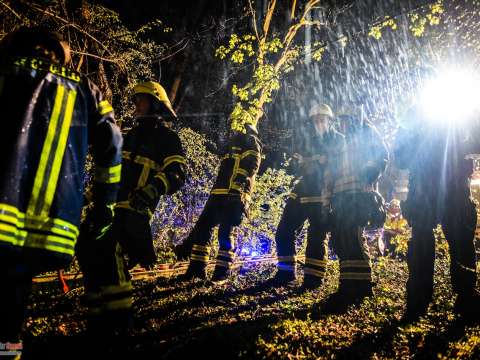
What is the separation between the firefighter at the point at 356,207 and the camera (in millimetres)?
4102

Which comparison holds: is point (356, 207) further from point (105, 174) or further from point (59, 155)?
point (59, 155)

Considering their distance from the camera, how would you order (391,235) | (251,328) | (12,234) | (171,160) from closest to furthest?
(12,234)
(251,328)
(171,160)
(391,235)

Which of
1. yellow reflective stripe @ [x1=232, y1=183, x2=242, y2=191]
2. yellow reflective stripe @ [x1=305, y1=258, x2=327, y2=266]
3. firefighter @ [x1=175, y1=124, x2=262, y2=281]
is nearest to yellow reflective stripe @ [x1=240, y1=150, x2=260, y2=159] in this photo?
firefighter @ [x1=175, y1=124, x2=262, y2=281]

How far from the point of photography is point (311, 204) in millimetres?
5227

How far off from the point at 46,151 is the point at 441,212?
370cm

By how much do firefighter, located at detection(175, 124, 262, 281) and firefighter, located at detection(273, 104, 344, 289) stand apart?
0.74 metres

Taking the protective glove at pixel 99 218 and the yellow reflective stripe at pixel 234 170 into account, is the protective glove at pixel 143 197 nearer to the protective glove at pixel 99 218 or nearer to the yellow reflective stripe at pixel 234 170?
the protective glove at pixel 99 218

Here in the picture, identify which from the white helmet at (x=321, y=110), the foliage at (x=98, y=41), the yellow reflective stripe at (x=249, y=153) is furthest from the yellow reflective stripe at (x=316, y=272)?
the foliage at (x=98, y=41)

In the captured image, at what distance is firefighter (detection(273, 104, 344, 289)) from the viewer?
4984mm

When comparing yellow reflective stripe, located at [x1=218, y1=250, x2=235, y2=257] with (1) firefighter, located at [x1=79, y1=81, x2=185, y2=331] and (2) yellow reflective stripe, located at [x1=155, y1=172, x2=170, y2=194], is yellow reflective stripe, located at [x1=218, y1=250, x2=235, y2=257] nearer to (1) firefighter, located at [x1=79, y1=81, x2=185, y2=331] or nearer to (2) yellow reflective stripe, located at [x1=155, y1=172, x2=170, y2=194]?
(1) firefighter, located at [x1=79, y1=81, x2=185, y2=331]

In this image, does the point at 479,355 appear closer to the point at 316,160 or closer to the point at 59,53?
the point at 316,160

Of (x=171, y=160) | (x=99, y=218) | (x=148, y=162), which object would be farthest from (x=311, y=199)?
(x=99, y=218)

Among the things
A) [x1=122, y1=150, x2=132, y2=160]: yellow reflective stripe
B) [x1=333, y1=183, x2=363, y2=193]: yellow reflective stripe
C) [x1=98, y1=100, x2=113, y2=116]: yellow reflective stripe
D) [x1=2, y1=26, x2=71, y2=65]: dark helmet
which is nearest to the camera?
[x1=2, y1=26, x2=71, y2=65]: dark helmet

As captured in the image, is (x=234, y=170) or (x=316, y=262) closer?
(x=316, y=262)
